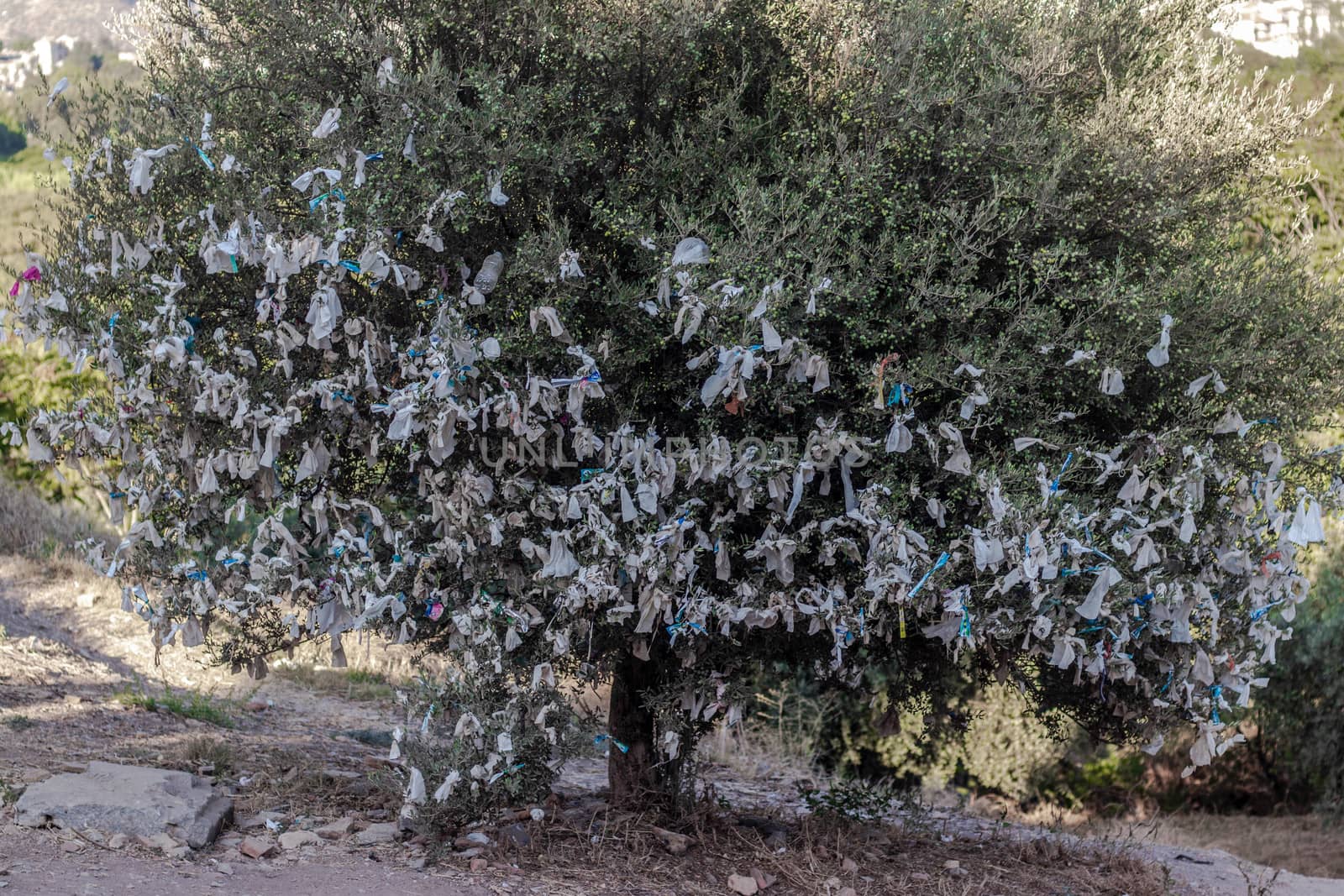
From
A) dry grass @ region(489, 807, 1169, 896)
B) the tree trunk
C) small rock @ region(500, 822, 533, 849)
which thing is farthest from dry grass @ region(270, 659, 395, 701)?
small rock @ region(500, 822, 533, 849)

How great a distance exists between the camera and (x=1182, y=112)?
5.64 metres

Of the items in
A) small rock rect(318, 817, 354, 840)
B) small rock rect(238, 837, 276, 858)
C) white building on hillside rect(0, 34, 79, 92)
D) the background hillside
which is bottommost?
small rock rect(238, 837, 276, 858)

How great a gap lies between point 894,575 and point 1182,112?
2853 millimetres

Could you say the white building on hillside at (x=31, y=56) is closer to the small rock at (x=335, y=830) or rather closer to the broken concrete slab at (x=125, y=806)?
the broken concrete slab at (x=125, y=806)

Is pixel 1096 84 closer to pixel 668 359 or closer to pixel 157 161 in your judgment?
pixel 668 359

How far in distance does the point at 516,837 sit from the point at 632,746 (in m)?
0.95

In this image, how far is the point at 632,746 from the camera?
637cm

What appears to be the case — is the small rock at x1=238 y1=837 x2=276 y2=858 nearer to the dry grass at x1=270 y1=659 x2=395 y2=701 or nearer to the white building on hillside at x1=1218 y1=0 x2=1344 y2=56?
the dry grass at x1=270 y1=659 x2=395 y2=701

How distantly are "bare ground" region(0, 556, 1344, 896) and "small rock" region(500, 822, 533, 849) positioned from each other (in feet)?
0.12

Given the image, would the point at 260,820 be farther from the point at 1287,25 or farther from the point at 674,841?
the point at 1287,25

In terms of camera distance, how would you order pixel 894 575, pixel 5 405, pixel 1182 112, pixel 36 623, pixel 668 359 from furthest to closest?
pixel 5 405, pixel 36 623, pixel 1182 112, pixel 668 359, pixel 894 575

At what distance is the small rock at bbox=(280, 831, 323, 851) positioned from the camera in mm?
5555

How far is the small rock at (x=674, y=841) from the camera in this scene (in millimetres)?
5938

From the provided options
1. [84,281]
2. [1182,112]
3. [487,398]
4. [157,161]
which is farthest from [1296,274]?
[84,281]
